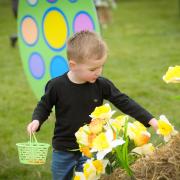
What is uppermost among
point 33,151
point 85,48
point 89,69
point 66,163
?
point 85,48

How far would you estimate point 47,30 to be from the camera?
489 centimetres

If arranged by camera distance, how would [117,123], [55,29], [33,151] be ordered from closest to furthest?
[117,123], [33,151], [55,29]

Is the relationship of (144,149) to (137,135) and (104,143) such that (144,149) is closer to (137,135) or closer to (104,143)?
(137,135)

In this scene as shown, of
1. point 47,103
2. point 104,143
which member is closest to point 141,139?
point 104,143

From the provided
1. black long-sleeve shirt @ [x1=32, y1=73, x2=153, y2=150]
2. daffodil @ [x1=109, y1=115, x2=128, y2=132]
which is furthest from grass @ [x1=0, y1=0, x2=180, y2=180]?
daffodil @ [x1=109, y1=115, x2=128, y2=132]

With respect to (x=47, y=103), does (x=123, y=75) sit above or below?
below

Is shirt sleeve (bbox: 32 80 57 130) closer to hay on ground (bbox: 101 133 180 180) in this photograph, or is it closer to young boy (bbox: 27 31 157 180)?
young boy (bbox: 27 31 157 180)

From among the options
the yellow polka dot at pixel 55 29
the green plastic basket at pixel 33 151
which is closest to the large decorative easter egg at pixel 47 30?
the yellow polka dot at pixel 55 29

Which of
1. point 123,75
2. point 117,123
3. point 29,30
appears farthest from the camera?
point 123,75

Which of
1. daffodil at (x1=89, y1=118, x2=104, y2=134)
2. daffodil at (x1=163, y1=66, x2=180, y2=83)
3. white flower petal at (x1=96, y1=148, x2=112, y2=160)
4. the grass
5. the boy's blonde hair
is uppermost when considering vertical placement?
the boy's blonde hair

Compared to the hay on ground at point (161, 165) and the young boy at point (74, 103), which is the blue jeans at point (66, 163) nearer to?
the young boy at point (74, 103)

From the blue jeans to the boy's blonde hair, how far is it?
579mm

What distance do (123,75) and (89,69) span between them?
16.2ft

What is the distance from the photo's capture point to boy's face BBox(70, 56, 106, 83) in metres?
2.78
